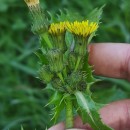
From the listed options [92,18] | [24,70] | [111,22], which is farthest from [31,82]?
[92,18]

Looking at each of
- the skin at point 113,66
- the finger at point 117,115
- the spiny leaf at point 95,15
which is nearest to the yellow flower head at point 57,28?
the spiny leaf at point 95,15

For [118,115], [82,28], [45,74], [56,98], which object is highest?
[82,28]

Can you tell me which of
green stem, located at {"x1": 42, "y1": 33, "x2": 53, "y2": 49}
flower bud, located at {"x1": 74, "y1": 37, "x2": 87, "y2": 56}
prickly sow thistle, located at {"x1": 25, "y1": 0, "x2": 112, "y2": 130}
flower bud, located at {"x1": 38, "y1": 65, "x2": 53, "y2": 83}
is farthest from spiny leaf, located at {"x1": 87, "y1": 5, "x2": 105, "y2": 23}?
flower bud, located at {"x1": 38, "y1": 65, "x2": 53, "y2": 83}

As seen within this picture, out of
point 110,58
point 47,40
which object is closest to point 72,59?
point 47,40

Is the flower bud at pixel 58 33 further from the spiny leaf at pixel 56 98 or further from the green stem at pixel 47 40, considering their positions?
the spiny leaf at pixel 56 98

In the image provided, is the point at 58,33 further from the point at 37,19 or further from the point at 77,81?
the point at 77,81
